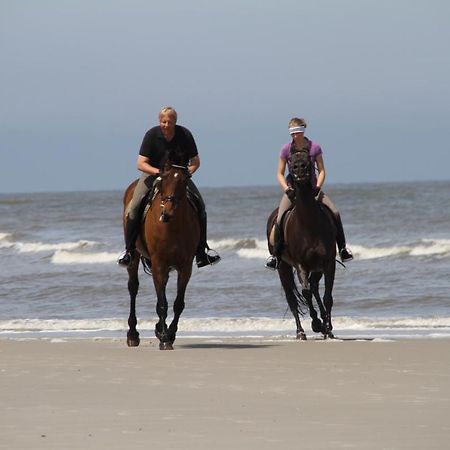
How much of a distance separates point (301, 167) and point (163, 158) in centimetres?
138

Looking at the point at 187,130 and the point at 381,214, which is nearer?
the point at 187,130

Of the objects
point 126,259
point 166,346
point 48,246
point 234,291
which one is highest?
point 126,259

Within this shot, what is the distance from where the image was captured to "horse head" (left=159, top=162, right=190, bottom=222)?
11805 mm

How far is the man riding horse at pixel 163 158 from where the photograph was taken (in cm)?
1209

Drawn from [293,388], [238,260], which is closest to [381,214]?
[238,260]

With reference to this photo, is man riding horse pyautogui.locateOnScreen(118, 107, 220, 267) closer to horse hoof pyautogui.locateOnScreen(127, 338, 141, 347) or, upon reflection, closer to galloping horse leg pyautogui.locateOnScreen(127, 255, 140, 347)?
galloping horse leg pyautogui.locateOnScreen(127, 255, 140, 347)

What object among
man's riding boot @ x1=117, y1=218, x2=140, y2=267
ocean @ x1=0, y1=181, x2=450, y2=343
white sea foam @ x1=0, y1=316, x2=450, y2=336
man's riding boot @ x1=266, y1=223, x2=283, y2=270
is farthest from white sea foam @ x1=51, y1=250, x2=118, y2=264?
man's riding boot @ x1=117, y1=218, x2=140, y2=267

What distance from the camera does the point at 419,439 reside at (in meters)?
6.80

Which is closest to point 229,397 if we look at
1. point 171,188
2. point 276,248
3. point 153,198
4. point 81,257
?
point 171,188

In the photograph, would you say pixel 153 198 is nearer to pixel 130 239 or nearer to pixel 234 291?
pixel 130 239

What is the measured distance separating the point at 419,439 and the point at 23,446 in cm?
207

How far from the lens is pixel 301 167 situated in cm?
1259

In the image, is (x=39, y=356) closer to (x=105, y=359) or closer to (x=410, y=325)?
(x=105, y=359)

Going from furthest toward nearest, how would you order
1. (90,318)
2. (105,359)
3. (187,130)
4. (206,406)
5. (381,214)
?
(381,214)
(90,318)
(187,130)
(105,359)
(206,406)
